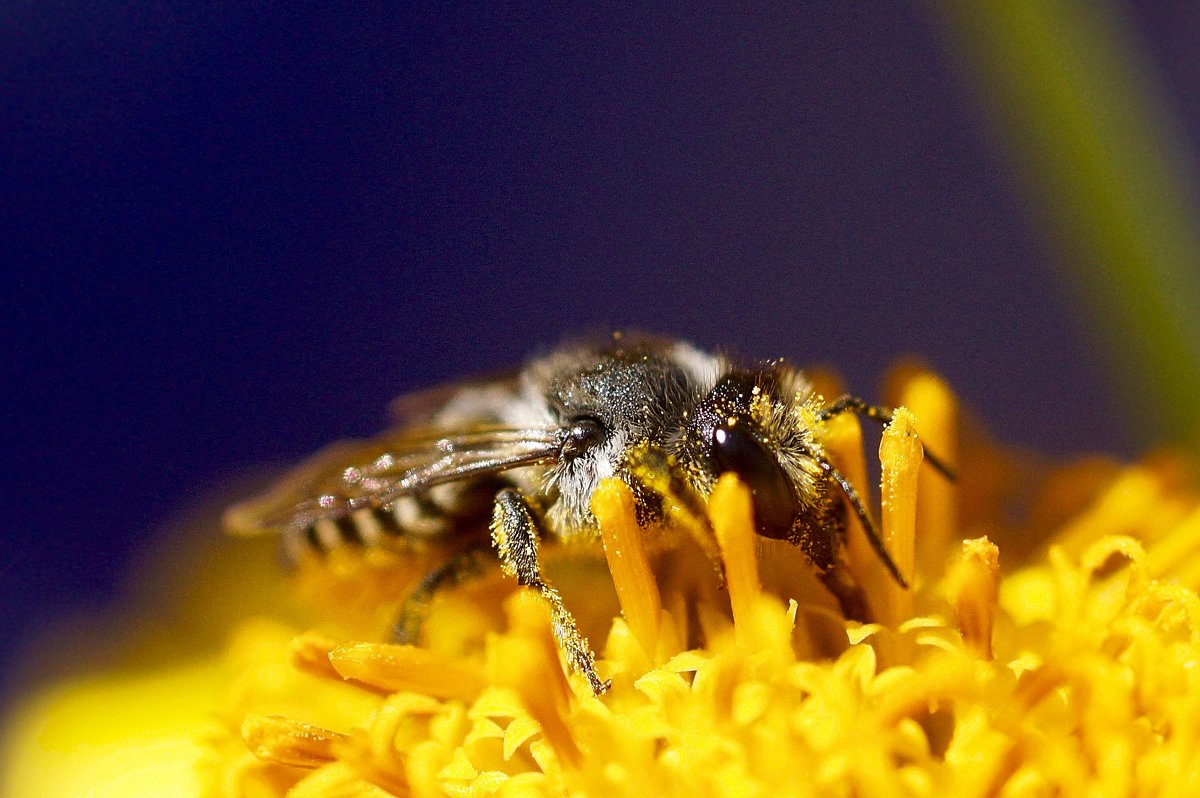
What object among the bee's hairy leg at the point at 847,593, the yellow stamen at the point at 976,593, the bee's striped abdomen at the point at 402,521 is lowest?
the yellow stamen at the point at 976,593

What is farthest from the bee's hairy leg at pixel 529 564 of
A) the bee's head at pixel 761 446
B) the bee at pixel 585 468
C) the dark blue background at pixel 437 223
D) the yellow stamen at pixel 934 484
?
the dark blue background at pixel 437 223

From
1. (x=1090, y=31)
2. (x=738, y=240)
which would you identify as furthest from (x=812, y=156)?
Result: (x=1090, y=31)

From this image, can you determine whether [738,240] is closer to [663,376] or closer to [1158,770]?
[663,376]

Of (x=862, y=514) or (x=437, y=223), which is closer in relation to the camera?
(x=862, y=514)

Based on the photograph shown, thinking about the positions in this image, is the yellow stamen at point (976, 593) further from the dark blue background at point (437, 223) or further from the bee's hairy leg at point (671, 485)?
the dark blue background at point (437, 223)

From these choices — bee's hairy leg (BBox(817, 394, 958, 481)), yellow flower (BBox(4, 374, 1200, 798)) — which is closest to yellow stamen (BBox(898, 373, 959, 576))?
yellow flower (BBox(4, 374, 1200, 798))

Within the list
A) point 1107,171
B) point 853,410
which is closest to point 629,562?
point 853,410

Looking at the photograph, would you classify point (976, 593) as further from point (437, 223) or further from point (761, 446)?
point (437, 223)
